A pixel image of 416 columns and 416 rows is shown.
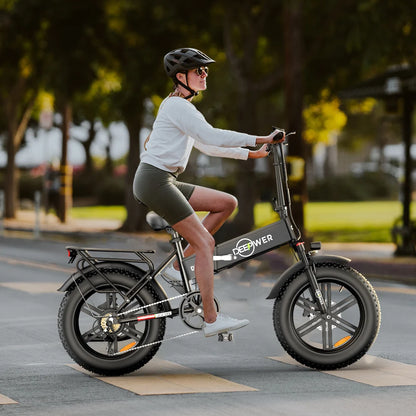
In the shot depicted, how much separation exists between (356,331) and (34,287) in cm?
659

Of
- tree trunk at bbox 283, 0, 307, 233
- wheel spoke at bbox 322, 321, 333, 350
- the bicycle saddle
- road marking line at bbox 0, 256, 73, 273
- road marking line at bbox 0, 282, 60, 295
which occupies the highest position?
tree trunk at bbox 283, 0, 307, 233

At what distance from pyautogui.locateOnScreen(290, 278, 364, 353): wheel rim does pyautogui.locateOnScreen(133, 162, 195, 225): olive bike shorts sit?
0.92 metres

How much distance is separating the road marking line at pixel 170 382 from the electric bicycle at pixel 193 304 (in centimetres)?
13

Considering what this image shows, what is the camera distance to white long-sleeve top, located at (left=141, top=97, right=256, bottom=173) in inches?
266

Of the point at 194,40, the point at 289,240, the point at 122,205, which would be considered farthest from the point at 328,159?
the point at 289,240

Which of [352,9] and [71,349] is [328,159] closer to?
[352,9]

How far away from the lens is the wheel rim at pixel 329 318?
7.01 m

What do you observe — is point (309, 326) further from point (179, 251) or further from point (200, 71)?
point (200, 71)

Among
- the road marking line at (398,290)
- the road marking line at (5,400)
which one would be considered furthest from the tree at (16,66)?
the road marking line at (5,400)

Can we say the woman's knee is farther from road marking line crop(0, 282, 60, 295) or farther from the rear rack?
road marking line crop(0, 282, 60, 295)

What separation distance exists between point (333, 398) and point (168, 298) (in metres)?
1.28

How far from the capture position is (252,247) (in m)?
6.95

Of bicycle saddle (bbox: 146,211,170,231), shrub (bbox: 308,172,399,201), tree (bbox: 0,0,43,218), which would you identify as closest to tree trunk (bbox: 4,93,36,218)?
tree (bbox: 0,0,43,218)

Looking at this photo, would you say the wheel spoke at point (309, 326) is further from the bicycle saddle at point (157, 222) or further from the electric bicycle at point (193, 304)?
the bicycle saddle at point (157, 222)
